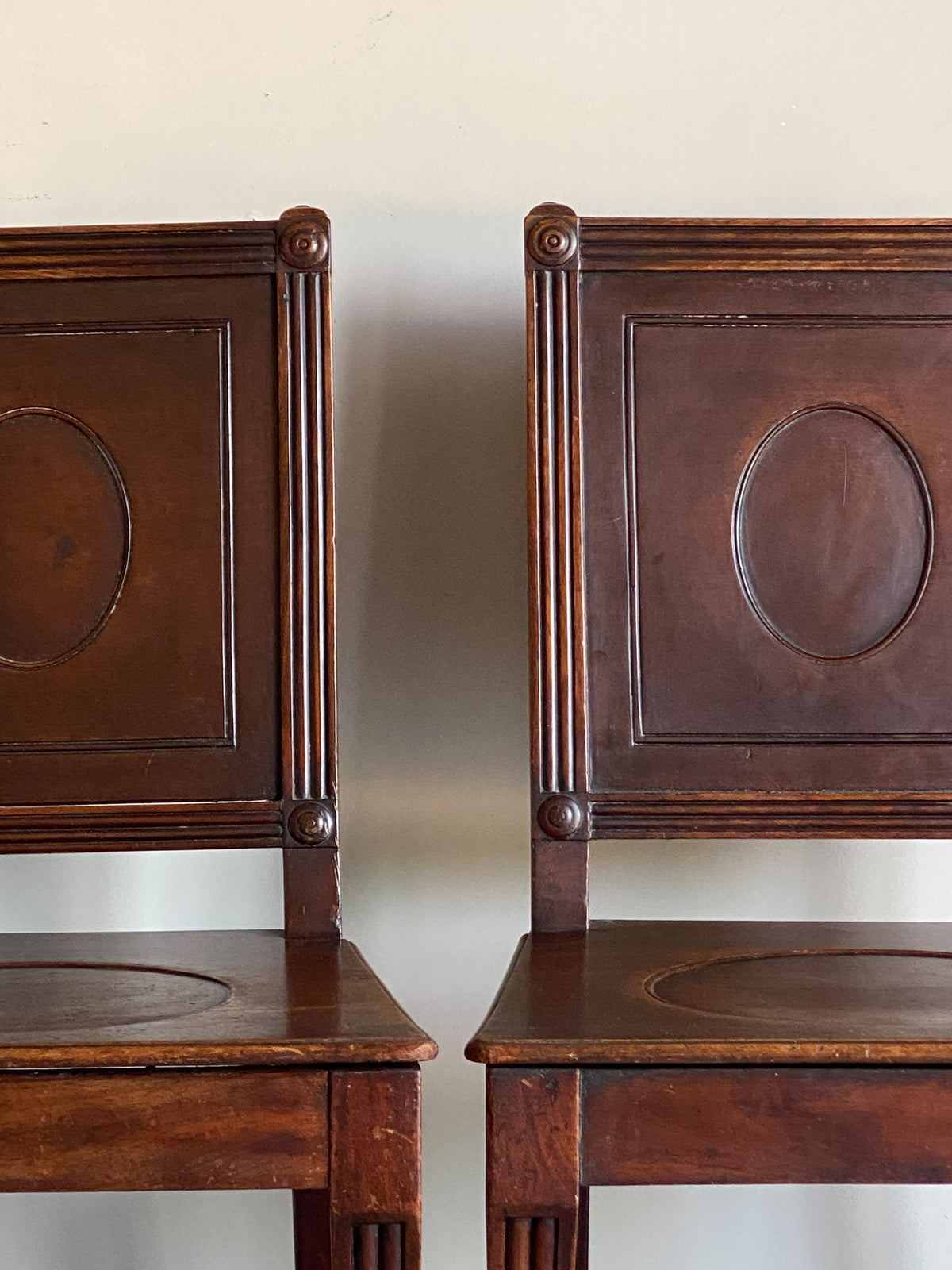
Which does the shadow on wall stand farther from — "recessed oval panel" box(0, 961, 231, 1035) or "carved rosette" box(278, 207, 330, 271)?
"recessed oval panel" box(0, 961, 231, 1035)

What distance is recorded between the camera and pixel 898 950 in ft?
3.49

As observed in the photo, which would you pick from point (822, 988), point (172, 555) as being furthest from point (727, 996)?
point (172, 555)

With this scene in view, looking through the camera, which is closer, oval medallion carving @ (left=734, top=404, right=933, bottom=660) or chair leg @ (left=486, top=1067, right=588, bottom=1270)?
Answer: chair leg @ (left=486, top=1067, right=588, bottom=1270)

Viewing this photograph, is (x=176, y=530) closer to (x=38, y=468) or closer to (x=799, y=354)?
(x=38, y=468)

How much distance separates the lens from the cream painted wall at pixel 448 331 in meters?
1.35

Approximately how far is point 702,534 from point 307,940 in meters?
0.50

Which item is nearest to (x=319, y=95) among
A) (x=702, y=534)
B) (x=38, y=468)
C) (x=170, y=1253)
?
(x=38, y=468)

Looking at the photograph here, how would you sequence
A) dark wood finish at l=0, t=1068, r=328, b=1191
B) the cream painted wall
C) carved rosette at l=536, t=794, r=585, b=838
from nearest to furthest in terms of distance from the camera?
dark wood finish at l=0, t=1068, r=328, b=1191 → carved rosette at l=536, t=794, r=585, b=838 → the cream painted wall

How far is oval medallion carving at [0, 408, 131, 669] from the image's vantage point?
1175 mm

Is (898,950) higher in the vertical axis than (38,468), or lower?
lower

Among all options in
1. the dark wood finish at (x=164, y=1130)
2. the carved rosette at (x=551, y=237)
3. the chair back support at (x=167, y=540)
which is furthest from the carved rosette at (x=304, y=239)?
the dark wood finish at (x=164, y=1130)

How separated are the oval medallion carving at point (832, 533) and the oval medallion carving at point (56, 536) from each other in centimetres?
56

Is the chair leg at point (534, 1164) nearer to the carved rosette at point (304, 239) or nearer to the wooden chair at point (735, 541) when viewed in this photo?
the wooden chair at point (735, 541)

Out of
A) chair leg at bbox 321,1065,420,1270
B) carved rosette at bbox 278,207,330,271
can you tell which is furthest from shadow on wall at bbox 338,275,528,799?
chair leg at bbox 321,1065,420,1270
